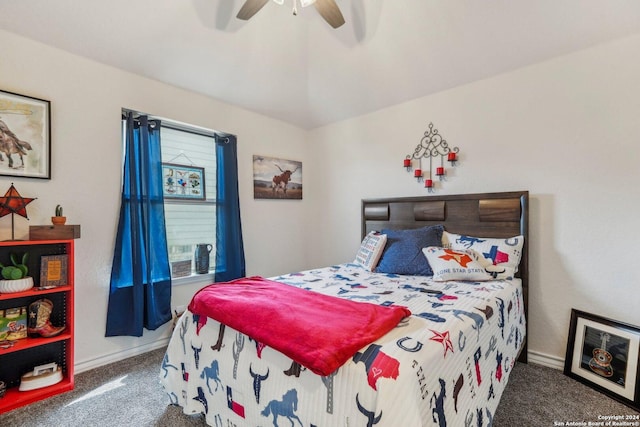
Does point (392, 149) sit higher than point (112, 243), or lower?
higher

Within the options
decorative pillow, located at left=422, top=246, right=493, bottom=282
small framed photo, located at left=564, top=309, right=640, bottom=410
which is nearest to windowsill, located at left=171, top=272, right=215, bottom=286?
decorative pillow, located at left=422, top=246, right=493, bottom=282

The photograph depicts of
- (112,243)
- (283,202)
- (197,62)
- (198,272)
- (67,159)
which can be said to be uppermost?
(197,62)

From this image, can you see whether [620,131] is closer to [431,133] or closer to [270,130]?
[431,133]

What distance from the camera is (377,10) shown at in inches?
93.1

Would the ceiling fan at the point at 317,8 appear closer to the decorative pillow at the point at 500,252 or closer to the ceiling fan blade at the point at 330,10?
the ceiling fan blade at the point at 330,10

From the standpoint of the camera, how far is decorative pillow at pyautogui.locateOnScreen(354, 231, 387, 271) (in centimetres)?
267

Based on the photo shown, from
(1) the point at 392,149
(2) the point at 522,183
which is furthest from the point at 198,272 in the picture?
(2) the point at 522,183

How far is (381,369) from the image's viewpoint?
A: 100cm

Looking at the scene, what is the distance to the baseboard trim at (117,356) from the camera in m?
2.21

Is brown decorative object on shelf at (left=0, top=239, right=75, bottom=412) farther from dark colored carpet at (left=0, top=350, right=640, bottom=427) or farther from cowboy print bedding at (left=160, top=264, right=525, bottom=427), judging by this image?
cowboy print bedding at (left=160, top=264, right=525, bottom=427)

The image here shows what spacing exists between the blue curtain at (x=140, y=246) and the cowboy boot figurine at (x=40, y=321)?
378 millimetres

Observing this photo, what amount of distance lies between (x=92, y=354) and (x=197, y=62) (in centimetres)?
255

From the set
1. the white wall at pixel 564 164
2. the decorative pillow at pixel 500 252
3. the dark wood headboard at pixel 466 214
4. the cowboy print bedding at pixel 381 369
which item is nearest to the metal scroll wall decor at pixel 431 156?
the white wall at pixel 564 164

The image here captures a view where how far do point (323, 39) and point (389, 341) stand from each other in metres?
2.70
